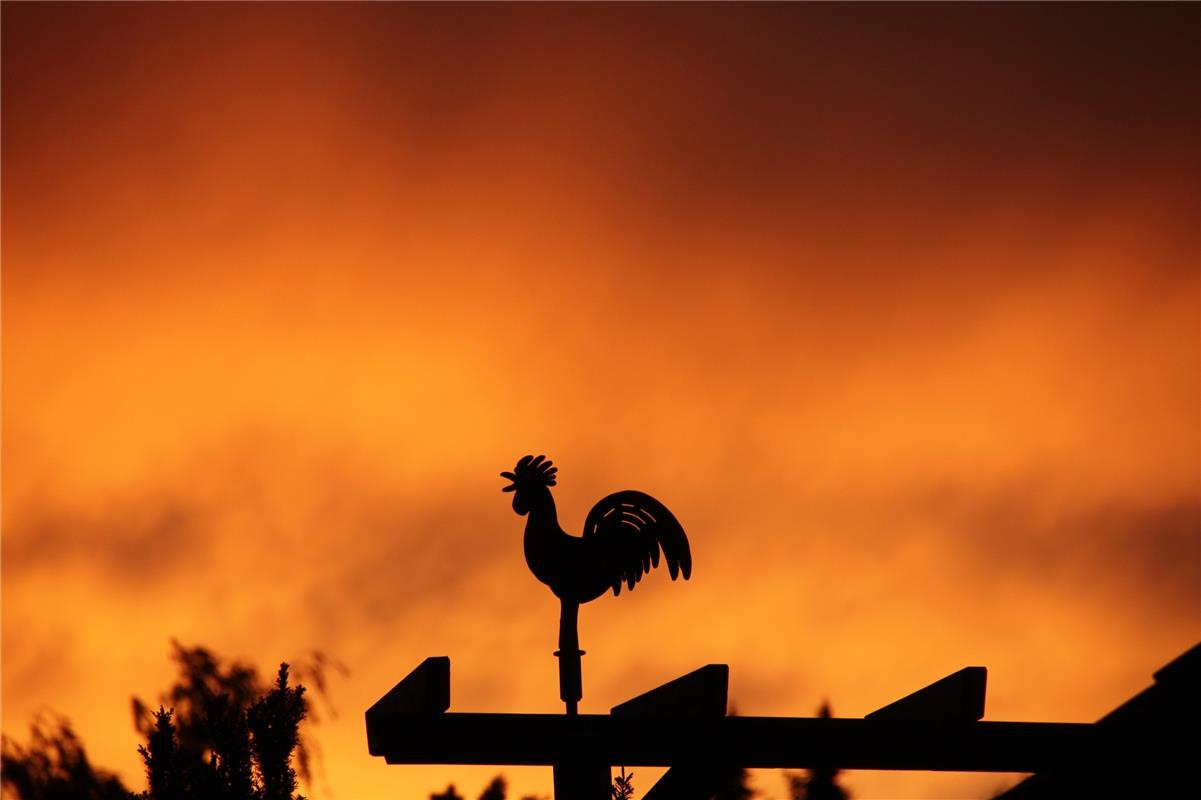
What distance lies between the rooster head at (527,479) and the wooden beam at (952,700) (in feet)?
7.14

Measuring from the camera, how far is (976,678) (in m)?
5.43

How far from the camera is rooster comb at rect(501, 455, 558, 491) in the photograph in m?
6.88

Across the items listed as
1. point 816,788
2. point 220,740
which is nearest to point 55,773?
point 220,740

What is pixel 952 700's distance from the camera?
17.9ft

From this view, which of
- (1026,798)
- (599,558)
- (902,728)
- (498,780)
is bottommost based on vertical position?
(1026,798)

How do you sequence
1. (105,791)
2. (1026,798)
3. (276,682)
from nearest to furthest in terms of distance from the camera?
(1026,798), (276,682), (105,791)

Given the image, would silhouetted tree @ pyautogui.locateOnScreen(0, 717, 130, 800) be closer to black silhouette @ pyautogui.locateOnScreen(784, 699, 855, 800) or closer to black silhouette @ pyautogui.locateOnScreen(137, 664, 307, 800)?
black silhouette @ pyautogui.locateOnScreen(137, 664, 307, 800)

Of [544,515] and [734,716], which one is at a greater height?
[544,515]

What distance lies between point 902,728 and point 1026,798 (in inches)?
46.0

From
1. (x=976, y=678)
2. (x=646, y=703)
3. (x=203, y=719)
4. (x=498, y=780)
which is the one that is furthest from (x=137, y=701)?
(x=976, y=678)

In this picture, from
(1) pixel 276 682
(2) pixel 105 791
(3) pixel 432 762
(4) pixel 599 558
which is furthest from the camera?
(2) pixel 105 791

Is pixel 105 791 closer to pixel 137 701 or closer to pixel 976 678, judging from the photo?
pixel 137 701

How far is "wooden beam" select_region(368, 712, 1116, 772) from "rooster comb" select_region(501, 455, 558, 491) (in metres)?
1.79

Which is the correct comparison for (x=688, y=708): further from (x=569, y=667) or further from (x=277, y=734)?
(x=277, y=734)
